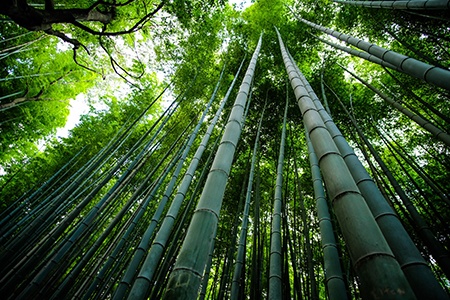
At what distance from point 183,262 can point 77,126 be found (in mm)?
6676

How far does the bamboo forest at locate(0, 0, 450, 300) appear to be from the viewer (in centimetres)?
193

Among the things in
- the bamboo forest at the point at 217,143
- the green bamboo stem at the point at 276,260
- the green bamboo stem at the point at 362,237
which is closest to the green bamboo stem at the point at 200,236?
the bamboo forest at the point at 217,143

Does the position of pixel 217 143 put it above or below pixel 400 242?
above

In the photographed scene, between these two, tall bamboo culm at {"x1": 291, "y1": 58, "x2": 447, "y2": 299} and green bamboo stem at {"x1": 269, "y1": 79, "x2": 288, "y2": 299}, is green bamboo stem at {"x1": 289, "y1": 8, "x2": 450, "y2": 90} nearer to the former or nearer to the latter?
tall bamboo culm at {"x1": 291, "y1": 58, "x2": 447, "y2": 299}

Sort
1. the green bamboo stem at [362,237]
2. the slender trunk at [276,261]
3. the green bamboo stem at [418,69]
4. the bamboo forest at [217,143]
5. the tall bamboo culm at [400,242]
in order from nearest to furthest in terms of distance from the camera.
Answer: the green bamboo stem at [362,237], the tall bamboo culm at [400,242], the green bamboo stem at [418,69], the slender trunk at [276,261], the bamboo forest at [217,143]

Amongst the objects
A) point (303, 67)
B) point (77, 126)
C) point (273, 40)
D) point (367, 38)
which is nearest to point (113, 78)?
point (77, 126)

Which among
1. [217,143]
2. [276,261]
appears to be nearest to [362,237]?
[276,261]

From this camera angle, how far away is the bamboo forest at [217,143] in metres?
1.93

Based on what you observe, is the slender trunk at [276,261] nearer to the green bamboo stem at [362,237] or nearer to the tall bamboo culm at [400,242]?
the tall bamboo culm at [400,242]

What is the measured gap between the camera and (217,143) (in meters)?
4.17

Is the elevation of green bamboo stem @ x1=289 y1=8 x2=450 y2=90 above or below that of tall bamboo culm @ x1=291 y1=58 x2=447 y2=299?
above

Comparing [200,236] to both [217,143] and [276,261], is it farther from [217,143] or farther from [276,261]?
[217,143]

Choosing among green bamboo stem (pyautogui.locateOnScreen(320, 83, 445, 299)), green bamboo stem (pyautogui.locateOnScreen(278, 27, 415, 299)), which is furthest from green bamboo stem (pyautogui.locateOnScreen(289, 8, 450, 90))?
green bamboo stem (pyautogui.locateOnScreen(278, 27, 415, 299))

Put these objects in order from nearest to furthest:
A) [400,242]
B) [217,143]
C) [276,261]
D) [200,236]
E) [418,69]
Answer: [200,236] → [400,242] → [418,69] → [276,261] → [217,143]
